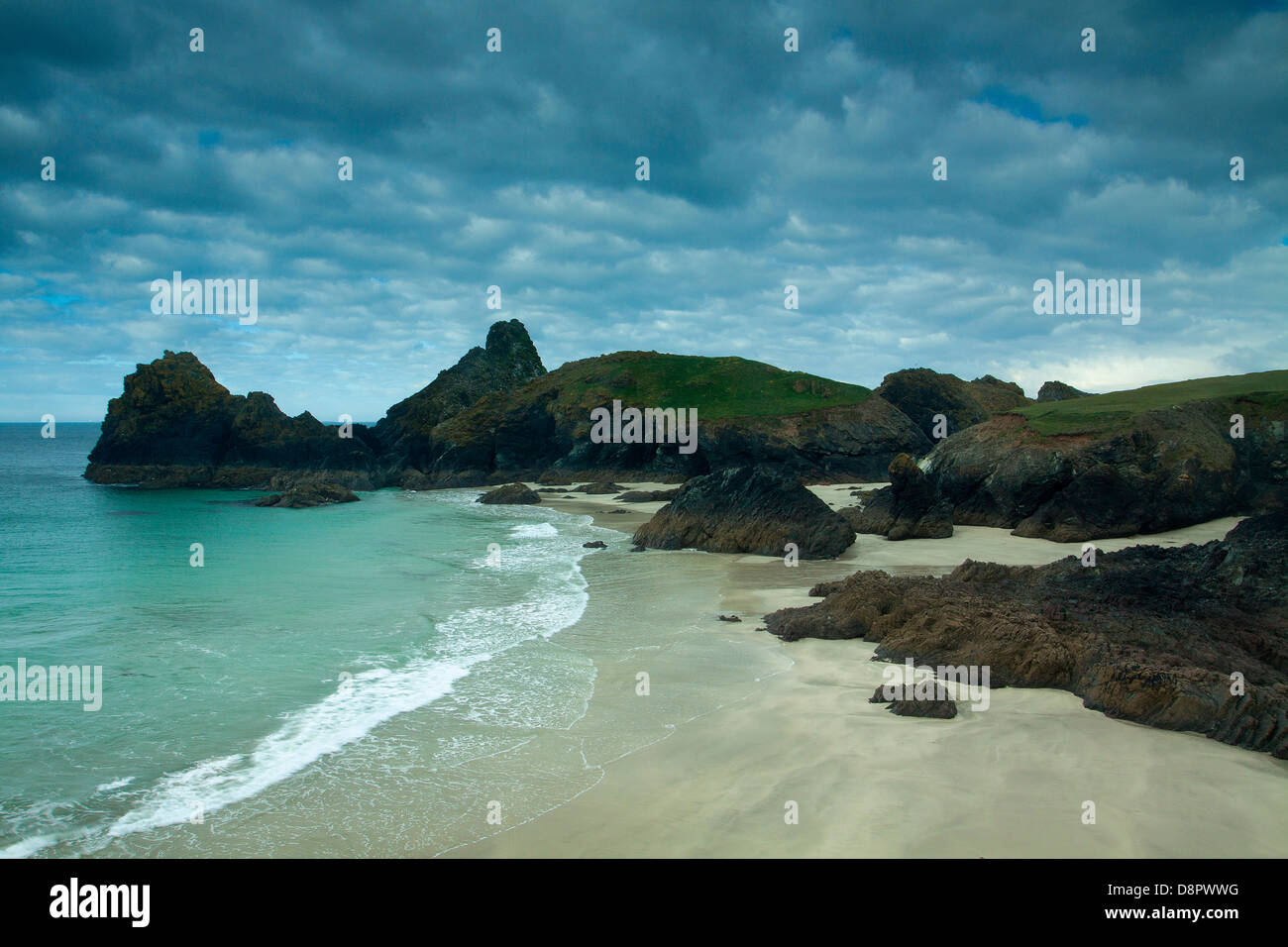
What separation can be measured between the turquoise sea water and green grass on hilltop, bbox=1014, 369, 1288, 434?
17.2 metres

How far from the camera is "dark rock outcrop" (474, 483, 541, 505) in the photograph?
4422 centimetres

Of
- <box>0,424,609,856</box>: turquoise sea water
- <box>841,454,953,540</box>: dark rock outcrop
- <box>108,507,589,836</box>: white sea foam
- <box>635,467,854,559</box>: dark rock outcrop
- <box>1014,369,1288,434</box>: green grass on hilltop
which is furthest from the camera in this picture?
<box>1014,369,1288,434</box>: green grass on hilltop

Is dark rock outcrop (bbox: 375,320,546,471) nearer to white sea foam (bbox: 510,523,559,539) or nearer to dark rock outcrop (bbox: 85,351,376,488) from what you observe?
dark rock outcrop (bbox: 85,351,376,488)

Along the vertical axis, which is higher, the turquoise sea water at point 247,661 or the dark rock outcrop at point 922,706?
the dark rock outcrop at point 922,706

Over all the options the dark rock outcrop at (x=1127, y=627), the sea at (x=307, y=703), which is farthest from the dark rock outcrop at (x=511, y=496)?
the dark rock outcrop at (x=1127, y=627)

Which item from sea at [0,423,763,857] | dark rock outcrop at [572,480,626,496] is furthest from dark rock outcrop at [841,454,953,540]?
dark rock outcrop at [572,480,626,496]

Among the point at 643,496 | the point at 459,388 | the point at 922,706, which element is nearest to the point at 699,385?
the point at 643,496

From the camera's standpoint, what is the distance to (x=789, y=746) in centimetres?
725

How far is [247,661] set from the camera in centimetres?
1163

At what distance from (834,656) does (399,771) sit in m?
6.33

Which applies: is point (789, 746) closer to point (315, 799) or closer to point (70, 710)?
point (315, 799)

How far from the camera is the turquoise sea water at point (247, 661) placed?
7062 millimetres

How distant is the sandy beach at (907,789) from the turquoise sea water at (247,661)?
218 centimetres

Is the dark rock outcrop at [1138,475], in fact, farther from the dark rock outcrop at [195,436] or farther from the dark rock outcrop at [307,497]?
the dark rock outcrop at [195,436]
